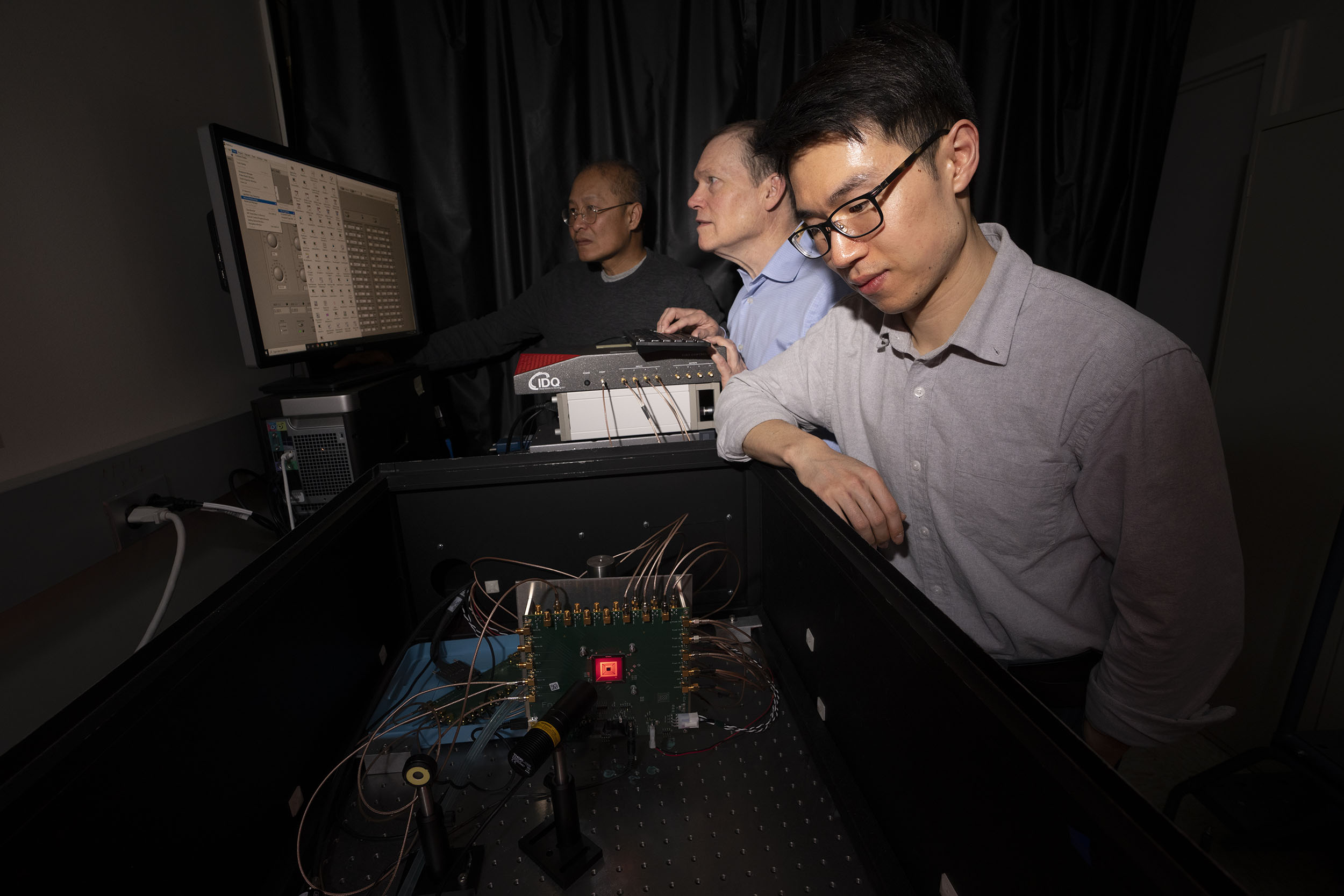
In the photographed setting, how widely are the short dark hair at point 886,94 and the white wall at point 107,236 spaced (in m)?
1.40

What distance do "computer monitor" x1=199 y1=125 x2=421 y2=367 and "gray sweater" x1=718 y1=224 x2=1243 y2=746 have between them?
108 centimetres

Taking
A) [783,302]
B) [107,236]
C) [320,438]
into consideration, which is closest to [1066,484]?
[783,302]

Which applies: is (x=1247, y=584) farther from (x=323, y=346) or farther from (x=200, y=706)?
(x=323, y=346)

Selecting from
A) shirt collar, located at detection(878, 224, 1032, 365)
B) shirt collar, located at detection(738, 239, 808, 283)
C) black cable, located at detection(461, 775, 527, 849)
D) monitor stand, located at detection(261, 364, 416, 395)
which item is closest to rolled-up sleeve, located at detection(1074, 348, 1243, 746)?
shirt collar, located at detection(878, 224, 1032, 365)

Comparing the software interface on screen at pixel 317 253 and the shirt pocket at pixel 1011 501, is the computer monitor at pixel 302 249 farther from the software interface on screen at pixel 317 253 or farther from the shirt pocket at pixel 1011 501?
the shirt pocket at pixel 1011 501

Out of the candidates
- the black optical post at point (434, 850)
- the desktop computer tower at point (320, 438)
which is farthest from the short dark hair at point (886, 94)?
the desktop computer tower at point (320, 438)

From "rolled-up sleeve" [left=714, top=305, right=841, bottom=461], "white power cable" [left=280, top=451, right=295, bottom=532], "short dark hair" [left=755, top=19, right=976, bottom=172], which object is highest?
"short dark hair" [left=755, top=19, right=976, bottom=172]

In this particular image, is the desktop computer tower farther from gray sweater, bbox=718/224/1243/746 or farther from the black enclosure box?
gray sweater, bbox=718/224/1243/746

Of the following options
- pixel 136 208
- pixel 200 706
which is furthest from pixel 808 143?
pixel 136 208

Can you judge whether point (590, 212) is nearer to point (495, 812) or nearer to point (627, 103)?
point (627, 103)

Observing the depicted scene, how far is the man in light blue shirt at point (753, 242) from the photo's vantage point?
1.65 metres

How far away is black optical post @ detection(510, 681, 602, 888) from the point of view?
563 millimetres

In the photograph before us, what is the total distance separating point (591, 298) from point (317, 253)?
2.88 ft

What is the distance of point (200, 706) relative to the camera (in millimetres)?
497
